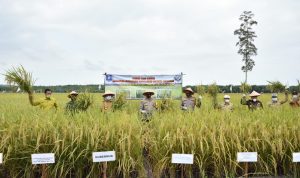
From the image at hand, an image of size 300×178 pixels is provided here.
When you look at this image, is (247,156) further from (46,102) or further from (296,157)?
(46,102)

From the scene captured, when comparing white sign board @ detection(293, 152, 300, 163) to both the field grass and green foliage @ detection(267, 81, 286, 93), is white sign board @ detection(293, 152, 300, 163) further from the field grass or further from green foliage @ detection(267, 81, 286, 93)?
green foliage @ detection(267, 81, 286, 93)

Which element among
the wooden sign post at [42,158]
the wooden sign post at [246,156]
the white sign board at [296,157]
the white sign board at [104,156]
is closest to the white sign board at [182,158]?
the wooden sign post at [246,156]

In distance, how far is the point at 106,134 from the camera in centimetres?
554

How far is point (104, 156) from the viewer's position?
16.7 feet

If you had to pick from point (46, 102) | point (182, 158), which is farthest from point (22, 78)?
point (182, 158)

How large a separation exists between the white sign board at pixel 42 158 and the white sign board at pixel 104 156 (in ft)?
1.72

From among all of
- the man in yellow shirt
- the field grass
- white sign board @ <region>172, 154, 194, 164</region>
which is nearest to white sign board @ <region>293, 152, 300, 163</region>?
the field grass

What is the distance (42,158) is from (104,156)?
74cm

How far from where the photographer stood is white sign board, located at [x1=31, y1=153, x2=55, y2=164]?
503cm

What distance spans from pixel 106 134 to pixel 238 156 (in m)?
1.72

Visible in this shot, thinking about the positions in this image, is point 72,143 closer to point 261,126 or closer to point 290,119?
point 261,126

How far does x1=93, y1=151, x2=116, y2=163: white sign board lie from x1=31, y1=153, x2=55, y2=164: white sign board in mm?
525

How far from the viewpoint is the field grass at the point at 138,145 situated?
17.7ft

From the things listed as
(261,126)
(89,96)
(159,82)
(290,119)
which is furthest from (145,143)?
(159,82)
